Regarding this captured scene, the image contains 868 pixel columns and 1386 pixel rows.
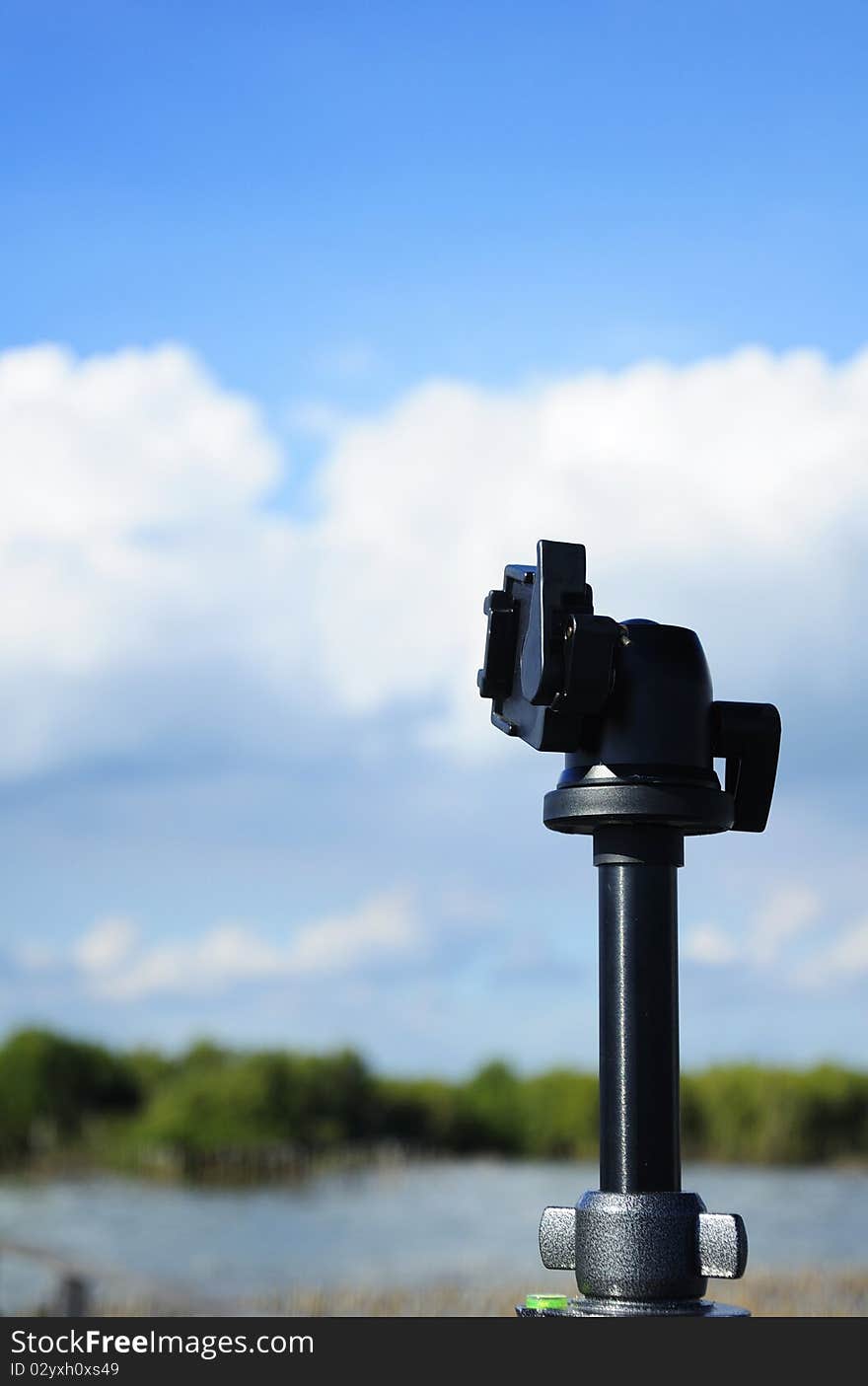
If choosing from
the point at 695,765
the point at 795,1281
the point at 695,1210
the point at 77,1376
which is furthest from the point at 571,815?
the point at 795,1281

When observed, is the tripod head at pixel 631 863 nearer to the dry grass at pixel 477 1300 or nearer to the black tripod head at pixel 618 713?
the black tripod head at pixel 618 713

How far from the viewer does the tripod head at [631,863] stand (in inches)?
58.9

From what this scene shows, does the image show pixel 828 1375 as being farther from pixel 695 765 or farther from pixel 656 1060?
pixel 695 765

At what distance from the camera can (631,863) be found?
1591mm

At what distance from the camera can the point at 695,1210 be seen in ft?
4.99

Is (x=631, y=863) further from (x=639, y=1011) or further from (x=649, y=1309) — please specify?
(x=649, y=1309)

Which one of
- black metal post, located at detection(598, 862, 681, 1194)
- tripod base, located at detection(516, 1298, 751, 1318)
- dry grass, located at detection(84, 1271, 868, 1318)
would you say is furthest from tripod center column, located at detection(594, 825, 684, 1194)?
dry grass, located at detection(84, 1271, 868, 1318)

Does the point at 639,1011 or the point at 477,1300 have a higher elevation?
the point at 639,1011

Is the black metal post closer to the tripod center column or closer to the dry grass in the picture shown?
the tripod center column

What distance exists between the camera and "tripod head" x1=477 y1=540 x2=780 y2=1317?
1.50 meters

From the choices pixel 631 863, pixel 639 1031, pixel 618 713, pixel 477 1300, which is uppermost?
pixel 618 713

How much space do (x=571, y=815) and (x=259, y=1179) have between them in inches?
561

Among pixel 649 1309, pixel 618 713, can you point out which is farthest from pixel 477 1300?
pixel 618 713

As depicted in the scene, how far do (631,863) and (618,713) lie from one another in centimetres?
17
